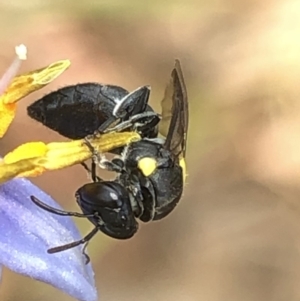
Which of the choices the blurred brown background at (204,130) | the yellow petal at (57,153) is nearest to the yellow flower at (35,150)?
the yellow petal at (57,153)

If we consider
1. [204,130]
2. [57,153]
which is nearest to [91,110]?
[57,153]

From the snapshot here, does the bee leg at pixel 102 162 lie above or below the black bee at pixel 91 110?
below

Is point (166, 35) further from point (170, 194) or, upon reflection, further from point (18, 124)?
point (170, 194)

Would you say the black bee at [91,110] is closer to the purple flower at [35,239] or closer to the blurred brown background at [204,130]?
the purple flower at [35,239]

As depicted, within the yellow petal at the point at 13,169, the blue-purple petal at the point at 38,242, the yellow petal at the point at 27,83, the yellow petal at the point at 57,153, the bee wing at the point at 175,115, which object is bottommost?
the blue-purple petal at the point at 38,242

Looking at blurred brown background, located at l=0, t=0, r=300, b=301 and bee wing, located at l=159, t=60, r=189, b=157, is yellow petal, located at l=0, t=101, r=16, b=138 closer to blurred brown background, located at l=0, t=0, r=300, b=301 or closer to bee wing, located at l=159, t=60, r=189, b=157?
bee wing, located at l=159, t=60, r=189, b=157

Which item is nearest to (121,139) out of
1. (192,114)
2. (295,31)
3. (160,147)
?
(160,147)

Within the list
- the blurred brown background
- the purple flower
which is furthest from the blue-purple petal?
→ the blurred brown background
